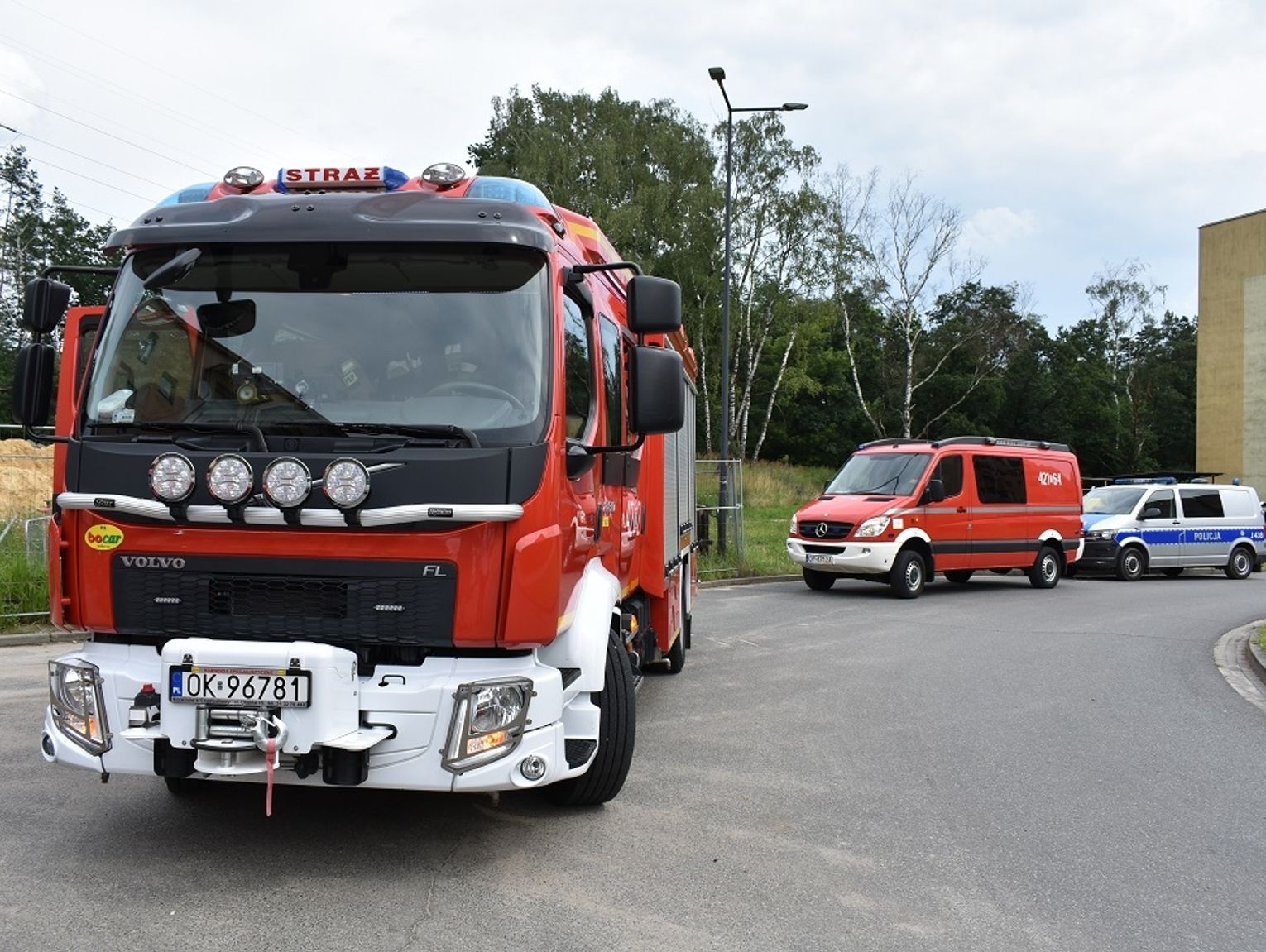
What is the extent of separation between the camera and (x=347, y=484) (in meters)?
3.90

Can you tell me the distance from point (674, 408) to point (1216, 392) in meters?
48.7

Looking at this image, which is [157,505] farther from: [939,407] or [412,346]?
[939,407]

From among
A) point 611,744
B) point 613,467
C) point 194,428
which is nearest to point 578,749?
point 611,744

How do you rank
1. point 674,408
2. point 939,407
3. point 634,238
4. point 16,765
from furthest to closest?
1. point 939,407
2. point 634,238
3. point 16,765
4. point 674,408

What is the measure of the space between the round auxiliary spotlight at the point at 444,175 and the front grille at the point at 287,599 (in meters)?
1.75

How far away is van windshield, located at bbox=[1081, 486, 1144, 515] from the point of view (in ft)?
70.2

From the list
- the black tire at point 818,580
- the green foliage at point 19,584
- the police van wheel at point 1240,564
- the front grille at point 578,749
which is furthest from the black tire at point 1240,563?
the front grille at point 578,749

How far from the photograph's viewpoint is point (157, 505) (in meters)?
3.99

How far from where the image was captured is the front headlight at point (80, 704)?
13.4 ft

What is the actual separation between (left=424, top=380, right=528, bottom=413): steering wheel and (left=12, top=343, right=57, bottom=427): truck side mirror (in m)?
1.73

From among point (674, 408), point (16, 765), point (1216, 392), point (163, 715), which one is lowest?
point (16, 765)

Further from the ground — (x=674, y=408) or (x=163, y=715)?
(x=674, y=408)

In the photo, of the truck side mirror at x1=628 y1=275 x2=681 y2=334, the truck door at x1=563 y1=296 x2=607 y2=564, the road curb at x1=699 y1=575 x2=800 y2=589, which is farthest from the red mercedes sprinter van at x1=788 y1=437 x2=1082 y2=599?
the truck side mirror at x1=628 y1=275 x2=681 y2=334

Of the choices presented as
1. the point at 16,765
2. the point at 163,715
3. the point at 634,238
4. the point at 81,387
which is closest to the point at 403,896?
the point at 163,715
